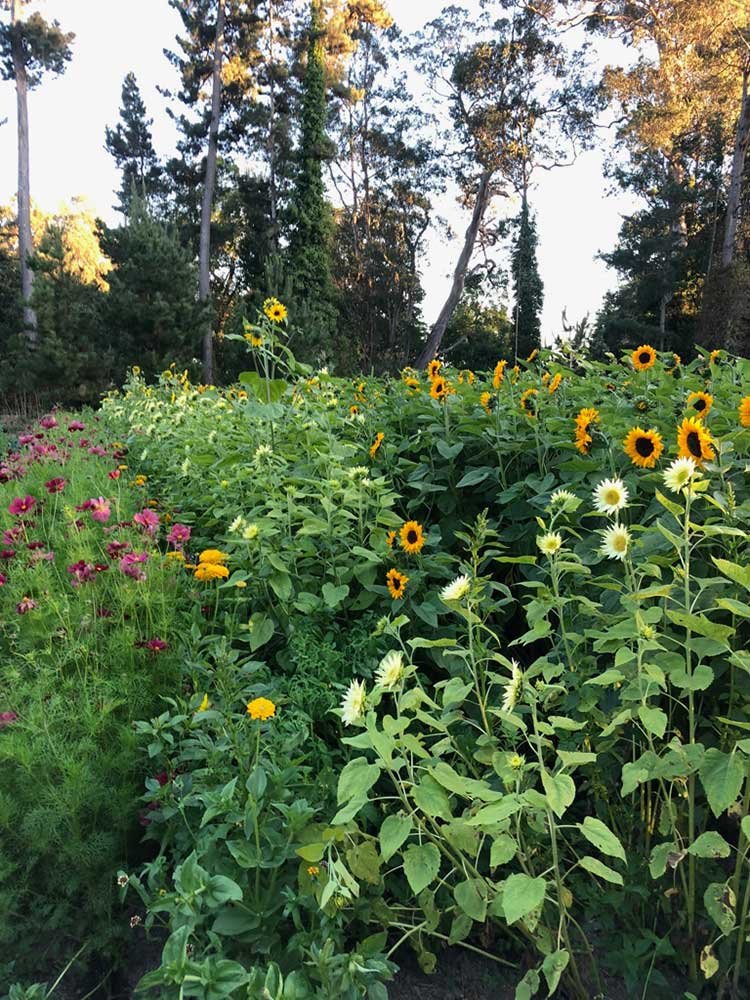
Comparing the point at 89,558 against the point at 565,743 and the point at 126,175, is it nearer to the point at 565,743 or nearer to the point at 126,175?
the point at 565,743

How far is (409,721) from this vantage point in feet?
3.58

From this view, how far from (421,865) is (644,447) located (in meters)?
1.22

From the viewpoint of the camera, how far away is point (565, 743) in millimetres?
1481

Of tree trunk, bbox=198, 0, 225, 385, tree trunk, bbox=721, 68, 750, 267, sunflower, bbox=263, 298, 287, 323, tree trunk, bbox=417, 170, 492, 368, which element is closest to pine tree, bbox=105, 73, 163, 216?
tree trunk, bbox=198, 0, 225, 385

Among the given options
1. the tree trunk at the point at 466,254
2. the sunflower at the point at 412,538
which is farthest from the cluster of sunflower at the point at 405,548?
the tree trunk at the point at 466,254

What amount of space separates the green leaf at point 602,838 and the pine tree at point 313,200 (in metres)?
19.7

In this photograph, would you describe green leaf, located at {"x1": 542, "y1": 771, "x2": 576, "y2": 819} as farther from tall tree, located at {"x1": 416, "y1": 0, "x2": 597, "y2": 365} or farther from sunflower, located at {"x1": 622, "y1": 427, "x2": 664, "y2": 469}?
tall tree, located at {"x1": 416, "y1": 0, "x2": 597, "y2": 365}

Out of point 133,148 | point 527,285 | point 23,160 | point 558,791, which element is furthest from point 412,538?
point 133,148

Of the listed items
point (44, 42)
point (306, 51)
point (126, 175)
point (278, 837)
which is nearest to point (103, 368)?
point (44, 42)

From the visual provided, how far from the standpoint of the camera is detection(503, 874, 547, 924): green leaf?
36.4 inches

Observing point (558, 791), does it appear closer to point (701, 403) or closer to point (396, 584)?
point (396, 584)

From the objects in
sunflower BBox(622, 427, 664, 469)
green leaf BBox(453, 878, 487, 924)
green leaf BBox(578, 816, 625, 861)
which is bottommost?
A: green leaf BBox(453, 878, 487, 924)

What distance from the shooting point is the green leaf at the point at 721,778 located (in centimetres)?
102

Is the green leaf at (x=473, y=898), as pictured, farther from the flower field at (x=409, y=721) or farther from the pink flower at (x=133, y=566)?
the pink flower at (x=133, y=566)
